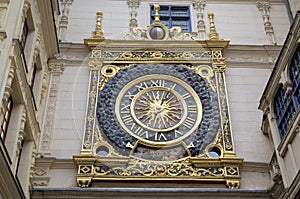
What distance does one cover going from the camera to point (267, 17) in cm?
1328

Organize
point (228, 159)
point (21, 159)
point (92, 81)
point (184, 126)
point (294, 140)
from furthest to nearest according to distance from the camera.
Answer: point (92, 81) → point (184, 126) → point (228, 159) → point (21, 159) → point (294, 140)

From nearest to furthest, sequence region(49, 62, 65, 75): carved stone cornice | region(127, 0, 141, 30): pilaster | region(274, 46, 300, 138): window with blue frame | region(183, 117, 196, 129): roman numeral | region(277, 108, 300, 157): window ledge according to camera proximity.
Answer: region(277, 108, 300, 157): window ledge < region(274, 46, 300, 138): window with blue frame < region(183, 117, 196, 129): roman numeral < region(49, 62, 65, 75): carved stone cornice < region(127, 0, 141, 30): pilaster

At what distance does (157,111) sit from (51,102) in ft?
8.44

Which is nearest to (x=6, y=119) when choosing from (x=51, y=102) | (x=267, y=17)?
(x=51, y=102)

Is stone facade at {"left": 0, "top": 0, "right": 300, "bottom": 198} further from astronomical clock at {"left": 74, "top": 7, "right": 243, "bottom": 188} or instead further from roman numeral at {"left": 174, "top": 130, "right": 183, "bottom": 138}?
roman numeral at {"left": 174, "top": 130, "right": 183, "bottom": 138}

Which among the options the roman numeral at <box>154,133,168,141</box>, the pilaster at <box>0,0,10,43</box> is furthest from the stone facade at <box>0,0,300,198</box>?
the roman numeral at <box>154,133,168,141</box>

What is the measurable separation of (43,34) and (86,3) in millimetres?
2917

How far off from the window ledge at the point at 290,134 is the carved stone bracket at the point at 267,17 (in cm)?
444

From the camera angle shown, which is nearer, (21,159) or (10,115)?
(10,115)

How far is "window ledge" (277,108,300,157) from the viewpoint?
8.15 meters

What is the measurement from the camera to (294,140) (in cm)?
843

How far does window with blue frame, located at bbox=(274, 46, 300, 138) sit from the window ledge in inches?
8.3

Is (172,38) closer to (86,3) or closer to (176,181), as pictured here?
(86,3)

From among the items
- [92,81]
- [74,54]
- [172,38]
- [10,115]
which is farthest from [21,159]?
[172,38]
